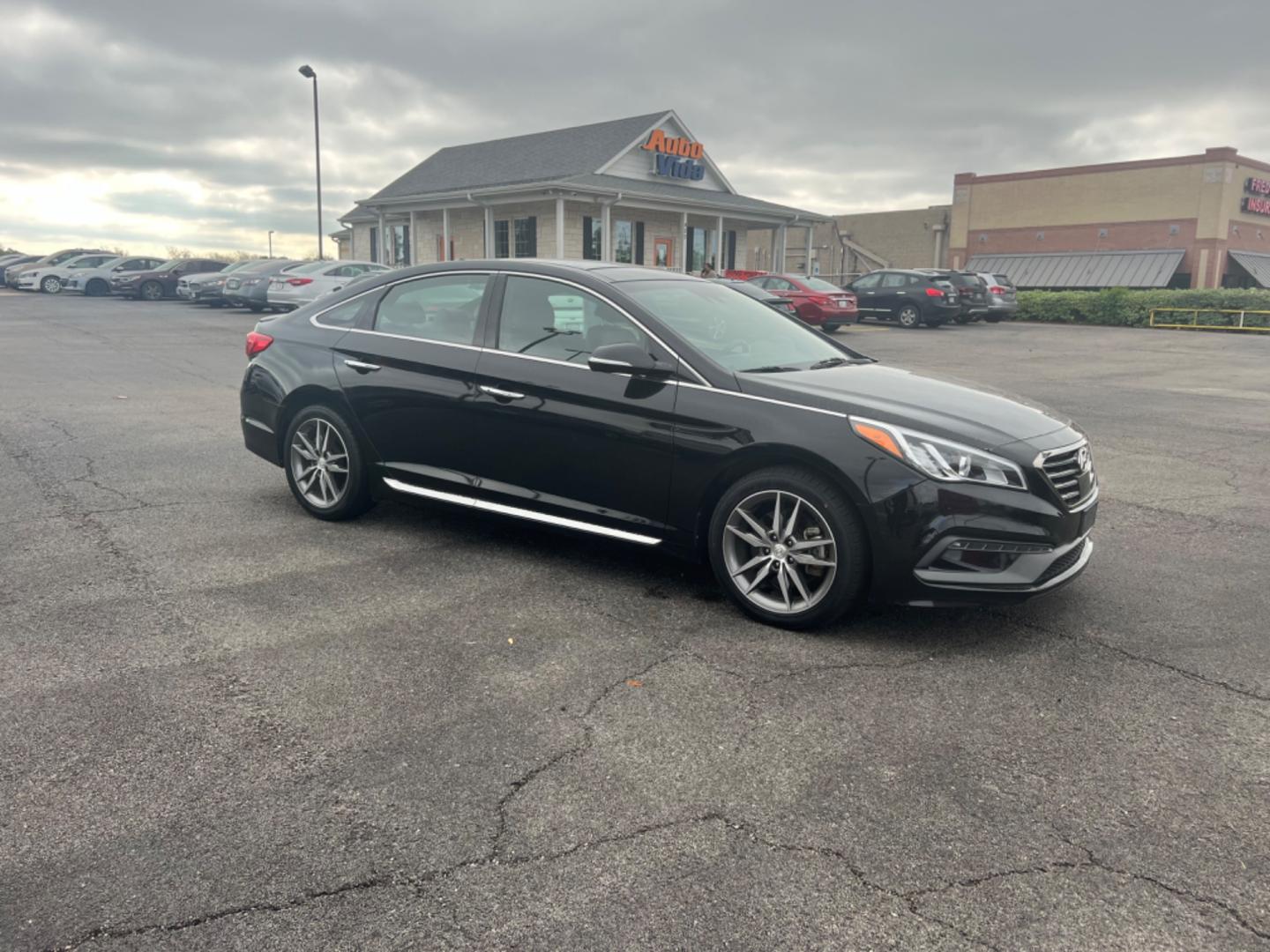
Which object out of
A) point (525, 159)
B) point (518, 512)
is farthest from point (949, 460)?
point (525, 159)

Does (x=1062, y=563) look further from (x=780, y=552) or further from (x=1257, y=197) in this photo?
(x=1257, y=197)

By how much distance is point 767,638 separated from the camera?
4457 mm

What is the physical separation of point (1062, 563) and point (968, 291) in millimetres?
26302

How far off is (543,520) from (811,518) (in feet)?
4.94

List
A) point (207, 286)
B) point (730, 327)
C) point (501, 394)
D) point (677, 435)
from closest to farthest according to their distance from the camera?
point (677, 435), point (501, 394), point (730, 327), point (207, 286)

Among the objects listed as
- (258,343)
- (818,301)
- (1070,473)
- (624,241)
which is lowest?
(1070,473)

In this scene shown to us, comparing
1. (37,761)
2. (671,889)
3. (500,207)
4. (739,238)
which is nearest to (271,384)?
(37,761)

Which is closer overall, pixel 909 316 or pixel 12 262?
pixel 909 316

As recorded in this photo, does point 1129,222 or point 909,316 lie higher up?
point 1129,222

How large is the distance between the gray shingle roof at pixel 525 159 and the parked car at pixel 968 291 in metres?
11.2

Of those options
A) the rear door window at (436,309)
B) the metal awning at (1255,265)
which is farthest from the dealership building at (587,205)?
the rear door window at (436,309)

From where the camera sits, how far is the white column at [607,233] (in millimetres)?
30078

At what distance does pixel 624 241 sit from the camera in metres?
32.9

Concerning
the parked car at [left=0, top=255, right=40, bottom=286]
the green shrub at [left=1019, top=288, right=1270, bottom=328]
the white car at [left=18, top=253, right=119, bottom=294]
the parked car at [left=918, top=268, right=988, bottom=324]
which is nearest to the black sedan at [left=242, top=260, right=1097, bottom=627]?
the parked car at [left=918, top=268, right=988, bottom=324]
